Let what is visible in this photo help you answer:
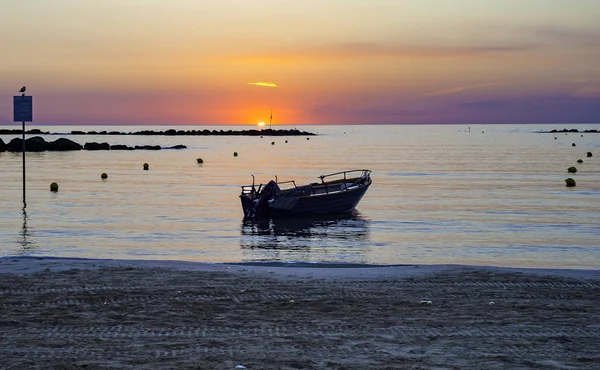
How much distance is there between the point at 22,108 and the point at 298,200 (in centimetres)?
1189

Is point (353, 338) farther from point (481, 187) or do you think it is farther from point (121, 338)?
point (481, 187)

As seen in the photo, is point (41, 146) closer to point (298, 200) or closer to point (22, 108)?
point (22, 108)

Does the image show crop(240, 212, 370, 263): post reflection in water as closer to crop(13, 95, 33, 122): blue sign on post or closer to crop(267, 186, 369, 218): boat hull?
crop(267, 186, 369, 218): boat hull

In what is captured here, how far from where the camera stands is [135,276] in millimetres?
14141

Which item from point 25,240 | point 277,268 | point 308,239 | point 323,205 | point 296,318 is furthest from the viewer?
point 323,205

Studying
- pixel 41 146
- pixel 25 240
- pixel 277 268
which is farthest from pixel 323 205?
pixel 41 146

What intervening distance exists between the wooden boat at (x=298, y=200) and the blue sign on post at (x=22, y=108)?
927 cm

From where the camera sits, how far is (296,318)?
10.5 metres

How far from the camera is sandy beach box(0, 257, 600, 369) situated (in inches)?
329

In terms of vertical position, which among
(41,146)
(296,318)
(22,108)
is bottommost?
(296,318)

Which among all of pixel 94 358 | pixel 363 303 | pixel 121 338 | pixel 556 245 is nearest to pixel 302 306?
pixel 363 303

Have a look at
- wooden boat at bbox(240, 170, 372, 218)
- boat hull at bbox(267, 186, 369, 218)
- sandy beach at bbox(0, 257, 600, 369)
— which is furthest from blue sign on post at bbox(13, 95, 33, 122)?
sandy beach at bbox(0, 257, 600, 369)

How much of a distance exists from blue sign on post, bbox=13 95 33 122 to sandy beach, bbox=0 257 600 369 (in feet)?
49.8

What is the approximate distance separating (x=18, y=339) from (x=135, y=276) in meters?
5.03
